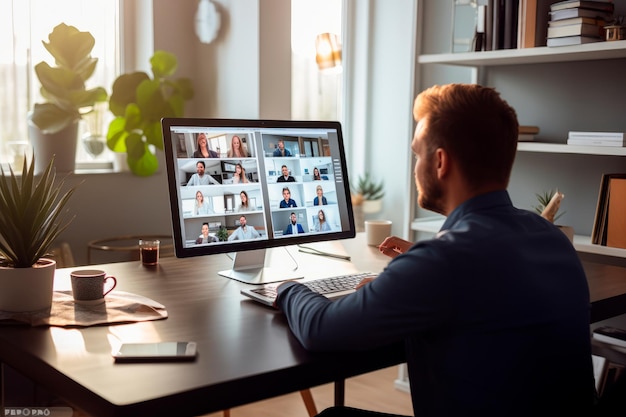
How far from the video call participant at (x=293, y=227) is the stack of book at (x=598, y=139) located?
1.26 metres

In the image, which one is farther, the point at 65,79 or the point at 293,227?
the point at 65,79

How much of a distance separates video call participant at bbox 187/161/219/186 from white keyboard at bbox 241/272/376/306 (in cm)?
30

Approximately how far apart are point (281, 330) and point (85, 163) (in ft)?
8.89

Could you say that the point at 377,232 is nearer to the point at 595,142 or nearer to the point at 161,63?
the point at 595,142

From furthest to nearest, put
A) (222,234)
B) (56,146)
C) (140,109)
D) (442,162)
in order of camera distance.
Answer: (140,109) < (56,146) < (222,234) < (442,162)

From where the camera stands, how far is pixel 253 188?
203cm

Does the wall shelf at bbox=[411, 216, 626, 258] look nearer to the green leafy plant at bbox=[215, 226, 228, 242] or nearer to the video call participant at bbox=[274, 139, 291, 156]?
the video call participant at bbox=[274, 139, 291, 156]

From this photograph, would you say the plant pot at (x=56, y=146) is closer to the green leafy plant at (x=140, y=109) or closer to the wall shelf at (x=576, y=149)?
the green leafy plant at (x=140, y=109)

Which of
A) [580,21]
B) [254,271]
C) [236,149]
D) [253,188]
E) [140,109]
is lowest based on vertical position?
[254,271]

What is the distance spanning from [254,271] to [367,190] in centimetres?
250

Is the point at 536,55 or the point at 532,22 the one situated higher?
the point at 532,22

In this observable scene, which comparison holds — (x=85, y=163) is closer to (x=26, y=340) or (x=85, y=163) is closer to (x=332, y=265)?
(x=332, y=265)

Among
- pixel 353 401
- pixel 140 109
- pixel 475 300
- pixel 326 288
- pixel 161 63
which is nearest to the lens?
pixel 475 300

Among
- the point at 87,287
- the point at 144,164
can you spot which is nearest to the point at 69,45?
the point at 144,164
